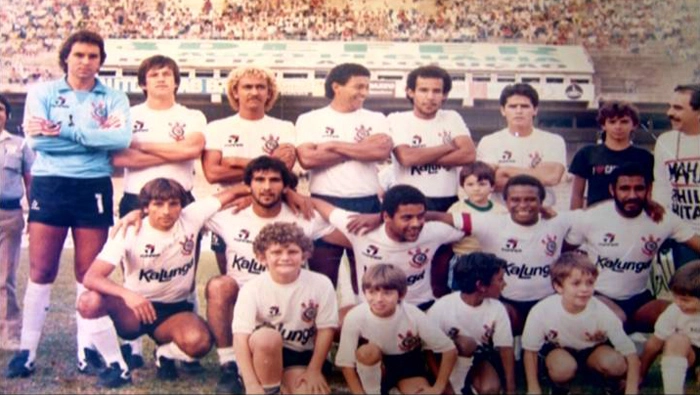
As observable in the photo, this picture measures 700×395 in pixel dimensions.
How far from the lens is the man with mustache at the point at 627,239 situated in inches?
154

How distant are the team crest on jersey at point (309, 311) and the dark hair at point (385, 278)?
0.25 metres

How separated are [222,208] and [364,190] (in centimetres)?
68

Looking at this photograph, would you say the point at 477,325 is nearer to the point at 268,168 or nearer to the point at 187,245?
the point at 268,168

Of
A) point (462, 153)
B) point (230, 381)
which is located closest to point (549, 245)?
point (462, 153)

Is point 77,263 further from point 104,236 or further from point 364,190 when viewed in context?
point 364,190

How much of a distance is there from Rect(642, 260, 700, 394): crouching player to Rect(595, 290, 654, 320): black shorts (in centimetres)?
11

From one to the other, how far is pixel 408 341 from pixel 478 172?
865mm

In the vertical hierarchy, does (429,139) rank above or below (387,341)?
above

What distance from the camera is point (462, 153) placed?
12.6ft

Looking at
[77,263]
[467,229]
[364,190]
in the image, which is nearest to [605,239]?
[467,229]

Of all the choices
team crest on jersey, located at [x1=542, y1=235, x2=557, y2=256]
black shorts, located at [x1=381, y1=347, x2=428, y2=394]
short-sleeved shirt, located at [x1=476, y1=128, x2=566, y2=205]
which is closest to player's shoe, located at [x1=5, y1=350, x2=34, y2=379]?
black shorts, located at [x1=381, y1=347, x2=428, y2=394]

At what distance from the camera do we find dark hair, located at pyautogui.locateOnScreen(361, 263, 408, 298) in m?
3.67

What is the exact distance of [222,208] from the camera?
377 cm

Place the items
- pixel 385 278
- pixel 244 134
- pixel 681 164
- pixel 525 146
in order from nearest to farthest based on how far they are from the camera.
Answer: pixel 385 278 → pixel 244 134 → pixel 525 146 → pixel 681 164
